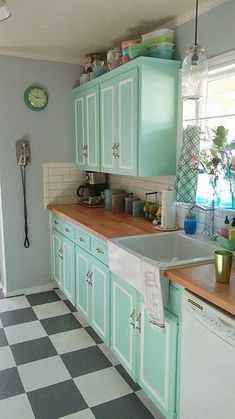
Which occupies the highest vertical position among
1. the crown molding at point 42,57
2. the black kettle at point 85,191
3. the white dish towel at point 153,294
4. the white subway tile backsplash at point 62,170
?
the crown molding at point 42,57

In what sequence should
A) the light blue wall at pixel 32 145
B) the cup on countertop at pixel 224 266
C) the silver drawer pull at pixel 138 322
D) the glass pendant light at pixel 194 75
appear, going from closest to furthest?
1. the cup on countertop at pixel 224 266
2. the glass pendant light at pixel 194 75
3. the silver drawer pull at pixel 138 322
4. the light blue wall at pixel 32 145

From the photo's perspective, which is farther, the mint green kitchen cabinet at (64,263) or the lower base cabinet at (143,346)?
the mint green kitchen cabinet at (64,263)

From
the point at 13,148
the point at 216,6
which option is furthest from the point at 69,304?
the point at 216,6

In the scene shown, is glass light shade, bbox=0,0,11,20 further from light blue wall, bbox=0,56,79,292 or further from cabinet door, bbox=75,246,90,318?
cabinet door, bbox=75,246,90,318

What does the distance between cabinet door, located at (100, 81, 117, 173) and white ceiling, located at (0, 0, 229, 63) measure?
1.33 feet

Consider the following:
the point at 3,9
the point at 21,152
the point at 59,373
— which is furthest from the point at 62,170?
the point at 59,373

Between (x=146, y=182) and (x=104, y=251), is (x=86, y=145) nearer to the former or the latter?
(x=146, y=182)

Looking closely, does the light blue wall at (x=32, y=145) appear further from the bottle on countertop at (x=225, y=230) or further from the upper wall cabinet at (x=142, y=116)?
the bottle on countertop at (x=225, y=230)

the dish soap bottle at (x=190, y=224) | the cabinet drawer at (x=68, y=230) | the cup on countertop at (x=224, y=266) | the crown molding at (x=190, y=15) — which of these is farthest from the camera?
the cabinet drawer at (x=68, y=230)

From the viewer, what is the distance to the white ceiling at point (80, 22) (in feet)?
6.81

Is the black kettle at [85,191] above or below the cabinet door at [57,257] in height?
above

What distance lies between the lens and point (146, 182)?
289 cm

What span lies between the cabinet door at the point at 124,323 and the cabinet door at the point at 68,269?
802 mm

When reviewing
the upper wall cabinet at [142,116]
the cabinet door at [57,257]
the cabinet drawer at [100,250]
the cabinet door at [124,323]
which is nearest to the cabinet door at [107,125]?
the upper wall cabinet at [142,116]
